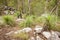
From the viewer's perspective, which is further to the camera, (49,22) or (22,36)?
(49,22)

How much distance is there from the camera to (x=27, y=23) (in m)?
6.77

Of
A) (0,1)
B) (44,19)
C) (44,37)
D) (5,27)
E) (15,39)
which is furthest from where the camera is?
(0,1)

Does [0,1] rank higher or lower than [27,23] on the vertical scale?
lower

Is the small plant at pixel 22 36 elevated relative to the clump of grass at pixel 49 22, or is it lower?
lower

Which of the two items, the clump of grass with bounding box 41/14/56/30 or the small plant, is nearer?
the small plant

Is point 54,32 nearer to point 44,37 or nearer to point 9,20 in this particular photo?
point 44,37

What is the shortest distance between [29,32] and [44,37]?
67cm

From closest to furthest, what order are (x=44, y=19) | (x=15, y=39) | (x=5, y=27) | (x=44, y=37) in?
(x=15, y=39)
(x=44, y=37)
(x=44, y=19)
(x=5, y=27)

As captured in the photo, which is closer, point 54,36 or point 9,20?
point 54,36

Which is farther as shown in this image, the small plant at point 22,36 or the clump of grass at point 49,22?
the clump of grass at point 49,22

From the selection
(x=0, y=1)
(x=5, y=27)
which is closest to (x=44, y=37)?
(x=5, y=27)

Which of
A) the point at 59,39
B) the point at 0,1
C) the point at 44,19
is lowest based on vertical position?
the point at 0,1

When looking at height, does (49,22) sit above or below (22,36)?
above

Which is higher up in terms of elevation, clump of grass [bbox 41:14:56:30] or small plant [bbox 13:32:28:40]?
clump of grass [bbox 41:14:56:30]
